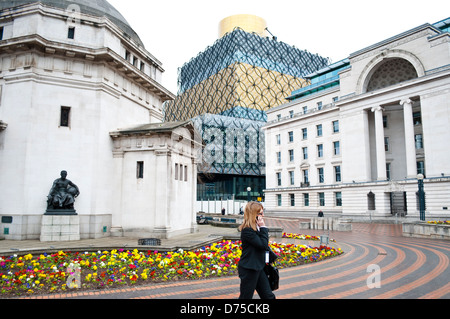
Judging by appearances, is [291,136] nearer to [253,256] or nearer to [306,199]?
[306,199]

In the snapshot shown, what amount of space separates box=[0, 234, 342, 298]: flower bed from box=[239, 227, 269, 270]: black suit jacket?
472 centimetres

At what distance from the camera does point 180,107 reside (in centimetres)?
10038

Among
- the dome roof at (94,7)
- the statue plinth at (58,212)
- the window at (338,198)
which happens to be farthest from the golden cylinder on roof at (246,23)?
the statue plinth at (58,212)

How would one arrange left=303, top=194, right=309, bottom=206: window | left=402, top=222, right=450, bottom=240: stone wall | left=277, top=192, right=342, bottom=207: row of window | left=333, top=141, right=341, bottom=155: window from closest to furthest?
left=402, top=222, right=450, bottom=240: stone wall
left=277, top=192, right=342, bottom=207: row of window
left=333, top=141, right=341, bottom=155: window
left=303, top=194, right=309, bottom=206: window

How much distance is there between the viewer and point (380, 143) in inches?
1735

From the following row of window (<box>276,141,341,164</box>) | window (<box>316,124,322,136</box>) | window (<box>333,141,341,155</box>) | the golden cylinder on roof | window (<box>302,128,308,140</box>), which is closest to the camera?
window (<box>333,141,341,155</box>)

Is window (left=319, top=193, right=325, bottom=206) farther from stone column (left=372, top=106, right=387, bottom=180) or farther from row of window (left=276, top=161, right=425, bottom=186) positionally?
stone column (left=372, top=106, right=387, bottom=180)

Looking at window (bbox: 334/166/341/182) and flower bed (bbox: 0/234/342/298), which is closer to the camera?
flower bed (bbox: 0/234/342/298)

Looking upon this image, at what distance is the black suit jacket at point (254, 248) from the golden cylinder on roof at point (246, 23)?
116m

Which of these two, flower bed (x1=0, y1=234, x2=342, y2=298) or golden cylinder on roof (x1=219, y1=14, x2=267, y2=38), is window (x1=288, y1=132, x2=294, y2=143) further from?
golden cylinder on roof (x1=219, y1=14, x2=267, y2=38)

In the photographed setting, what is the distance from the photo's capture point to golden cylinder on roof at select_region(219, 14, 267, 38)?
373 ft

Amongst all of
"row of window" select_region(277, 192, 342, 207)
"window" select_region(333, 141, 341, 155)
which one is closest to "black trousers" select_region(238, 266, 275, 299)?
"row of window" select_region(277, 192, 342, 207)
